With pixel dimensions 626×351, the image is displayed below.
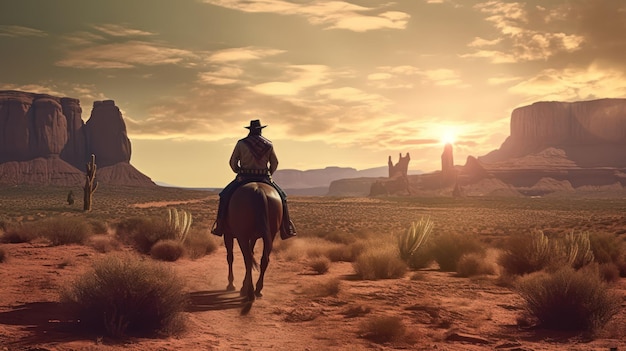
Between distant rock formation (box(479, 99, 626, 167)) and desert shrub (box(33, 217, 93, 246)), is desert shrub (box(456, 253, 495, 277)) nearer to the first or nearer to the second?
desert shrub (box(33, 217, 93, 246))

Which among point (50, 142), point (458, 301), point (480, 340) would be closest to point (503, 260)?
point (458, 301)

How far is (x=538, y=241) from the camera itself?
13.8m

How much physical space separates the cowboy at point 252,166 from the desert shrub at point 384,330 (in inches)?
115

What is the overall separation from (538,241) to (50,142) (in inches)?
5777

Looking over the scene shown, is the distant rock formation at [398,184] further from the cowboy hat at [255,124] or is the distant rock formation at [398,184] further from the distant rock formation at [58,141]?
the cowboy hat at [255,124]

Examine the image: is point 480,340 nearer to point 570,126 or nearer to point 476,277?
point 476,277

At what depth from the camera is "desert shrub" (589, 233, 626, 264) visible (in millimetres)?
15367

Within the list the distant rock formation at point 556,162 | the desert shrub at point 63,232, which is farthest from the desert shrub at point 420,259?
the distant rock formation at point 556,162

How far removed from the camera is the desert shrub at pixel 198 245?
15.8 m

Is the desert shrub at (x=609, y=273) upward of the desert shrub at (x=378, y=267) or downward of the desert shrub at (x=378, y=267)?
downward

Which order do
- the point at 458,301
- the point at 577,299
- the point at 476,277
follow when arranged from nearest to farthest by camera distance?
the point at 577,299 → the point at 458,301 → the point at 476,277

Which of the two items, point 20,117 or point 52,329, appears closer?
point 52,329

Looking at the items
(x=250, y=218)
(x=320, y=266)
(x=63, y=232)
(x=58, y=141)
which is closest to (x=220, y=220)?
(x=250, y=218)

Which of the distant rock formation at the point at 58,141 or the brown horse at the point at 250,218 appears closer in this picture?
the brown horse at the point at 250,218
